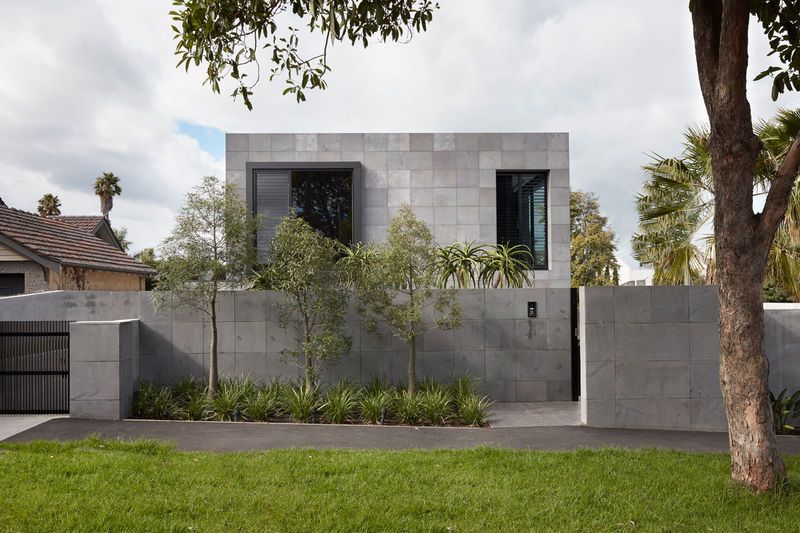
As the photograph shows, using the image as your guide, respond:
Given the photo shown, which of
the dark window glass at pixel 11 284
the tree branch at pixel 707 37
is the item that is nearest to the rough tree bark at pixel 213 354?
the tree branch at pixel 707 37

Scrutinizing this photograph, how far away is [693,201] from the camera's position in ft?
39.3

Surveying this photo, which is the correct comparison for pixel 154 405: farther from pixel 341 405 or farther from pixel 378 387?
pixel 378 387

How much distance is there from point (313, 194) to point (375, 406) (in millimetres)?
8001

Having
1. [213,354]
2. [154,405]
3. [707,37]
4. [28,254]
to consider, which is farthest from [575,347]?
[28,254]

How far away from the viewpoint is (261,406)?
873 centimetres

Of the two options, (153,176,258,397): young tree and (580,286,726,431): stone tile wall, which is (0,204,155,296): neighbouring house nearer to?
(153,176,258,397): young tree

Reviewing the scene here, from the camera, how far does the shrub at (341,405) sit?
8.52m

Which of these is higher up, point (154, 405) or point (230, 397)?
point (230, 397)

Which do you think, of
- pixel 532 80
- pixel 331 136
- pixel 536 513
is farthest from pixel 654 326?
pixel 331 136

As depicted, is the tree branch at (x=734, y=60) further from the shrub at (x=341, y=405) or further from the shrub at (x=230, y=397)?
the shrub at (x=230, y=397)

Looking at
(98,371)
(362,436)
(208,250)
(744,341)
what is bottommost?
(362,436)

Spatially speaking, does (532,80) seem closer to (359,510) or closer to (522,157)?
(522,157)

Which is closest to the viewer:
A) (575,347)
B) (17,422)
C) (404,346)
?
(17,422)

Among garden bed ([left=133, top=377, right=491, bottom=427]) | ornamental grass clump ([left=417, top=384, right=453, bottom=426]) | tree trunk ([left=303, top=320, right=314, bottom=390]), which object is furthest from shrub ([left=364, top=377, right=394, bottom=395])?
tree trunk ([left=303, top=320, right=314, bottom=390])
